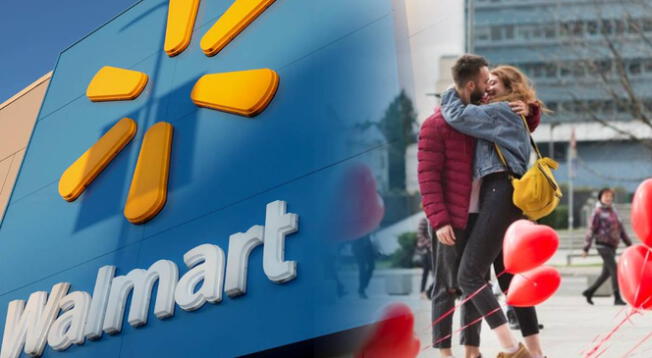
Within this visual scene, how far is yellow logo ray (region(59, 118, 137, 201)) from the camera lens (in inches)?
249

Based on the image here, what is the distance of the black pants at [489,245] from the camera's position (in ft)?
11.4

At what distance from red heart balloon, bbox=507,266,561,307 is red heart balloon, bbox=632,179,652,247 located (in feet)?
1.37

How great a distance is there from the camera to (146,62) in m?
6.65

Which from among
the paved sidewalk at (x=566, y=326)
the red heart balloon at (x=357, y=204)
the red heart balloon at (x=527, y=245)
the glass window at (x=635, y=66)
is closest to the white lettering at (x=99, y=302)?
the red heart balloon at (x=357, y=204)

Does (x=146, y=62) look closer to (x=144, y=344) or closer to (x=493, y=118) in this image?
(x=144, y=344)

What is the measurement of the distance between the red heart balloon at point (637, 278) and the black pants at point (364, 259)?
1182 millimetres

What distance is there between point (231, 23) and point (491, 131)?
8.67 ft

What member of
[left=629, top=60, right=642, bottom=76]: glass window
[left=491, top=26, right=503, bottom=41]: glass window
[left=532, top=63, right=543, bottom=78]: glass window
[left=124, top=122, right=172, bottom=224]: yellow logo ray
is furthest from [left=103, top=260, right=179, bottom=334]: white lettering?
[left=491, top=26, right=503, bottom=41]: glass window

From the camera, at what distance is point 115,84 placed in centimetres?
686

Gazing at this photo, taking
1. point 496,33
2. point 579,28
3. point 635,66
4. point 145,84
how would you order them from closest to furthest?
1. point 145,84
2. point 579,28
3. point 635,66
4. point 496,33

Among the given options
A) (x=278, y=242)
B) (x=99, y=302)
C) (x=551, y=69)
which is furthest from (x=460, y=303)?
(x=551, y=69)

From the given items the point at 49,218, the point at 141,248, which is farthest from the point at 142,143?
the point at 49,218

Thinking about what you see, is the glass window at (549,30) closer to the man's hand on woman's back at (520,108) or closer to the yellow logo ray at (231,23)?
the yellow logo ray at (231,23)

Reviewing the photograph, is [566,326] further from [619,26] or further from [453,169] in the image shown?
[619,26]
